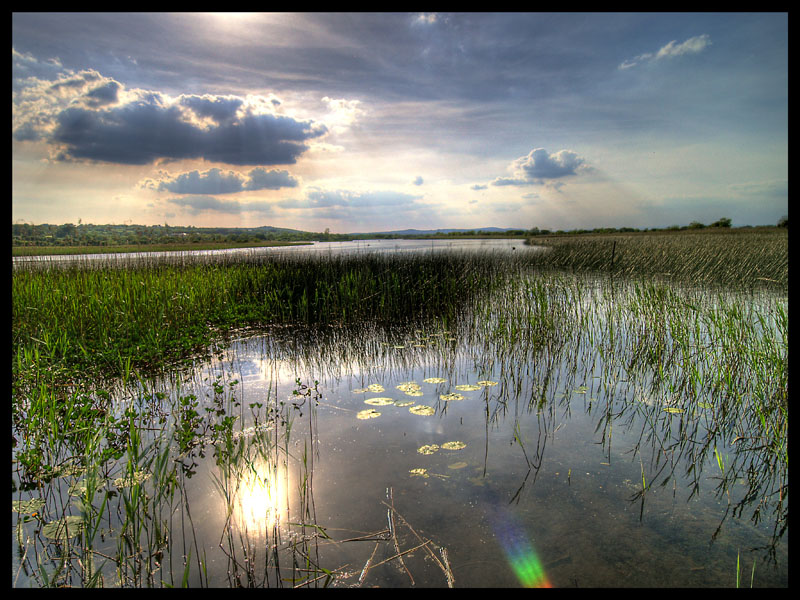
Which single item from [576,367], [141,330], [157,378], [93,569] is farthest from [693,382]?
[141,330]

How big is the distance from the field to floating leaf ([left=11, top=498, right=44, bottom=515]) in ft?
0.04

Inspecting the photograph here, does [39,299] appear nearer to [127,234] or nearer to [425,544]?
[425,544]

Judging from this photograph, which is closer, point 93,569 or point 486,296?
point 93,569

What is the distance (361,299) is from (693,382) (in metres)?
6.97

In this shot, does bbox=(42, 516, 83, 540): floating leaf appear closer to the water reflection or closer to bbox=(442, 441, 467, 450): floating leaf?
the water reflection

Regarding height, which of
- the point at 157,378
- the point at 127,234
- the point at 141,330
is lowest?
the point at 157,378

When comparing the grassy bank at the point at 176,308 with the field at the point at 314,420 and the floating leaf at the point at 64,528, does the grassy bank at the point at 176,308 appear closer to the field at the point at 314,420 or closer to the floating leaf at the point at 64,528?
the field at the point at 314,420

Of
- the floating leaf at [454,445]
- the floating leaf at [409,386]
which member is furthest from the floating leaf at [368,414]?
the floating leaf at [454,445]

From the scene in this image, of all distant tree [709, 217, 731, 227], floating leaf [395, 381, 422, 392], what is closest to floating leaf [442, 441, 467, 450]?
floating leaf [395, 381, 422, 392]

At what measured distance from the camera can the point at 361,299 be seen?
977 centimetres

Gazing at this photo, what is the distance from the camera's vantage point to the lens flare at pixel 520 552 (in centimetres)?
222

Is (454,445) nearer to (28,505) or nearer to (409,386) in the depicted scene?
(409,386)

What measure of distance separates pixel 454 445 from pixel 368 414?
1125 millimetres

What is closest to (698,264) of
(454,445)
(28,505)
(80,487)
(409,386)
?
(409,386)
